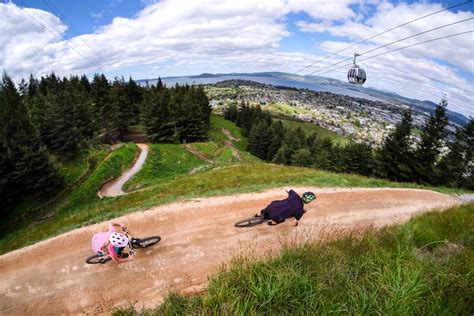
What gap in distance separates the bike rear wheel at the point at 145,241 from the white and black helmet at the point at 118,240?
44.0 inches

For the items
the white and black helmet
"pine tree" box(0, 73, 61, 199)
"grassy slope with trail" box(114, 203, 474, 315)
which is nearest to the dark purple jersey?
"grassy slope with trail" box(114, 203, 474, 315)

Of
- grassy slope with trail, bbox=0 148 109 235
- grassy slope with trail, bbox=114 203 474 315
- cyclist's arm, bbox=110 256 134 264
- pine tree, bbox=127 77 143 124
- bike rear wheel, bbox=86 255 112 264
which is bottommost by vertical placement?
grassy slope with trail, bbox=0 148 109 235

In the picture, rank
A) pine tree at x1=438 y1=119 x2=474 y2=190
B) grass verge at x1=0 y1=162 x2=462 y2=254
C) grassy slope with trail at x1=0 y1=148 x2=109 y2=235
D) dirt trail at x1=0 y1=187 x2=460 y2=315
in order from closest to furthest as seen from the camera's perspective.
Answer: dirt trail at x1=0 y1=187 x2=460 y2=315 → grass verge at x1=0 y1=162 x2=462 y2=254 → grassy slope with trail at x1=0 y1=148 x2=109 y2=235 → pine tree at x1=438 y1=119 x2=474 y2=190

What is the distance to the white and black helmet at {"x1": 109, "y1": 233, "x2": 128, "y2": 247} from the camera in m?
9.38

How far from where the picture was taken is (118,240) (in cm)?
947

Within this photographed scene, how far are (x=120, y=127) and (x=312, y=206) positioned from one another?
67.6 meters

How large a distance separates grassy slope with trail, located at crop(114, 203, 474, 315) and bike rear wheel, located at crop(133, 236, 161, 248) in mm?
4832

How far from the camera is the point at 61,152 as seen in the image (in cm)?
5019

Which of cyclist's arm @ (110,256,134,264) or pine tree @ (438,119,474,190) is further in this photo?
pine tree @ (438,119,474,190)

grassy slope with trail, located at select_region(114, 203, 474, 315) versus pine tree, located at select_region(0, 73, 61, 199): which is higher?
grassy slope with trail, located at select_region(114, 203, 474, 315)

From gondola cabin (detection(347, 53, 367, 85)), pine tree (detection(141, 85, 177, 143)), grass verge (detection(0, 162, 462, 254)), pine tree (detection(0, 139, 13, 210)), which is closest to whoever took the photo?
grass verge (detection(0, 162, 462, 254))

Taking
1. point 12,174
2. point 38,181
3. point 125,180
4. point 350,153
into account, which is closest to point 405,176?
point 350,153

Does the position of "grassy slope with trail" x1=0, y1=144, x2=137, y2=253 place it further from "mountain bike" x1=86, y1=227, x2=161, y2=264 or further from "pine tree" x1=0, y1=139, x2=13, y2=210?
"mountain bike" x1=86, y1=227, x2=161, y2=264

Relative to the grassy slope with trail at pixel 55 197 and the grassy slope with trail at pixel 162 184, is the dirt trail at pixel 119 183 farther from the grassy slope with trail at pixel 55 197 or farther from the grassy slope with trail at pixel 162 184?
the grassy slope with trail at pixel 55 197
